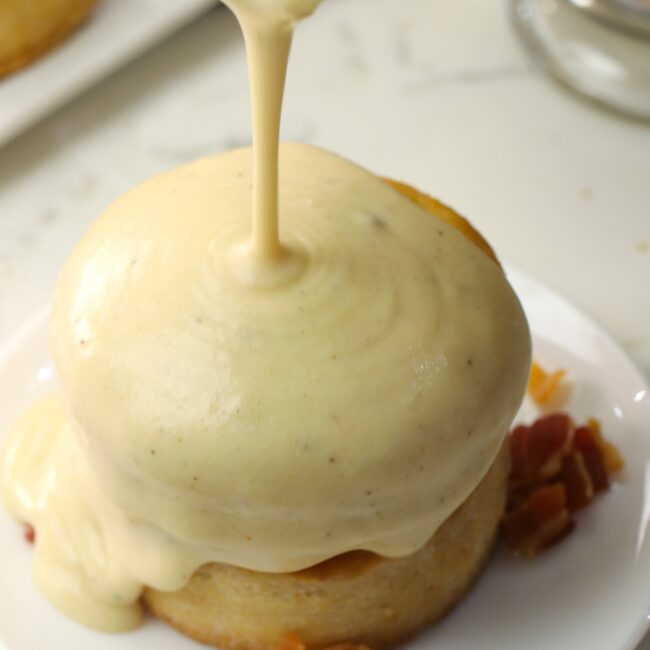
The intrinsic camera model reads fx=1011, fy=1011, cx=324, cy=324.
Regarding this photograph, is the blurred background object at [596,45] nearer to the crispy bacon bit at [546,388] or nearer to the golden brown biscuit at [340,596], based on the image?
the crispy bacon bit at [546,388]

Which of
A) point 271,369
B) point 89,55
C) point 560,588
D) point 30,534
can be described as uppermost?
point 271,369

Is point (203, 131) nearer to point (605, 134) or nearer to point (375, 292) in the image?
point (605, 134)

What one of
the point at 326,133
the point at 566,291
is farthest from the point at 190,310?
the point at 326,133

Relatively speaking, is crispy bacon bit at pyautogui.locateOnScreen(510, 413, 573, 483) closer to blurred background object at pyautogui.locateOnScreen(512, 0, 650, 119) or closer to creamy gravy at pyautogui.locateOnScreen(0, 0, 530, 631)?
creamy gravy at pyautogui.locateOnScreen(0, 0, 530, 631)

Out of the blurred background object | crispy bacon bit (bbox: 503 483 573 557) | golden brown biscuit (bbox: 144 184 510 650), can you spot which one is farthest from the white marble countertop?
golden brown biscuit (bbox: 144 184 510 650)

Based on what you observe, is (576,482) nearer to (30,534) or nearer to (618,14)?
(30,534)

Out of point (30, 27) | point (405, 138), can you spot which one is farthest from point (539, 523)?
point (30, 27)

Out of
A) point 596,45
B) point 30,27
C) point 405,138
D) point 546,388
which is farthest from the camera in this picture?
point 596,45
